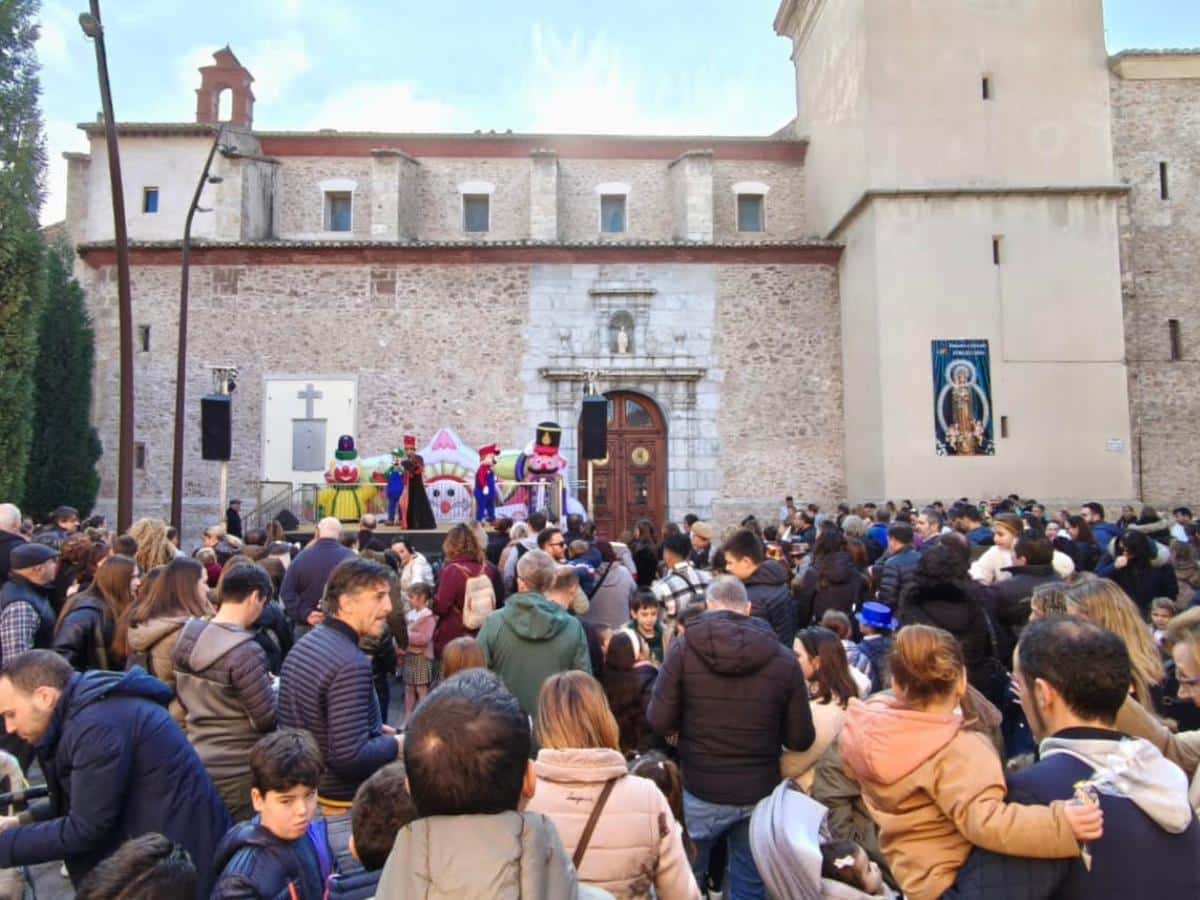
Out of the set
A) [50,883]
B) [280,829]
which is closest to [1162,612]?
[280,829]

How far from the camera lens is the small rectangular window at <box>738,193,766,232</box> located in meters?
23.2

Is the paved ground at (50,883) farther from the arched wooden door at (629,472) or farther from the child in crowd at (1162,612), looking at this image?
the arched wooden door at (629,472)

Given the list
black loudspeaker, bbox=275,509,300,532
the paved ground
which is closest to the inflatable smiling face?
black loudspeaker, bbox=275,509,300,532

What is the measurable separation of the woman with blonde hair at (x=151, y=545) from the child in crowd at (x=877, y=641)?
14.3 ft

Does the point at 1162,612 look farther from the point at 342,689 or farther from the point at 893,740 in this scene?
the point at 342,689

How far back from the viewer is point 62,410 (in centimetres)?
2116

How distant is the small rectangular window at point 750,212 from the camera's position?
76.2 ft

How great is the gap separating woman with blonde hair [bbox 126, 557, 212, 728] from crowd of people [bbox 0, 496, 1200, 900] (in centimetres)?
1

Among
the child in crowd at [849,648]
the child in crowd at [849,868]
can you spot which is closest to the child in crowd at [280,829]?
the child in crowd at [849,868]

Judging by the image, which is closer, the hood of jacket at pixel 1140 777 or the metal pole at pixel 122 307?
the hood of jacket at pixel 1140 777

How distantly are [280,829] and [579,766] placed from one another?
94 centimetres

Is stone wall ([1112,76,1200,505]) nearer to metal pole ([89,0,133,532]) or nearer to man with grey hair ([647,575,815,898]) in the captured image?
man with grey hair ([647,575,815,898])

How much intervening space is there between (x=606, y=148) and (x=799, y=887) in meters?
22.2

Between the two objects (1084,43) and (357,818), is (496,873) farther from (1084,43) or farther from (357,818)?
(1084,43)
